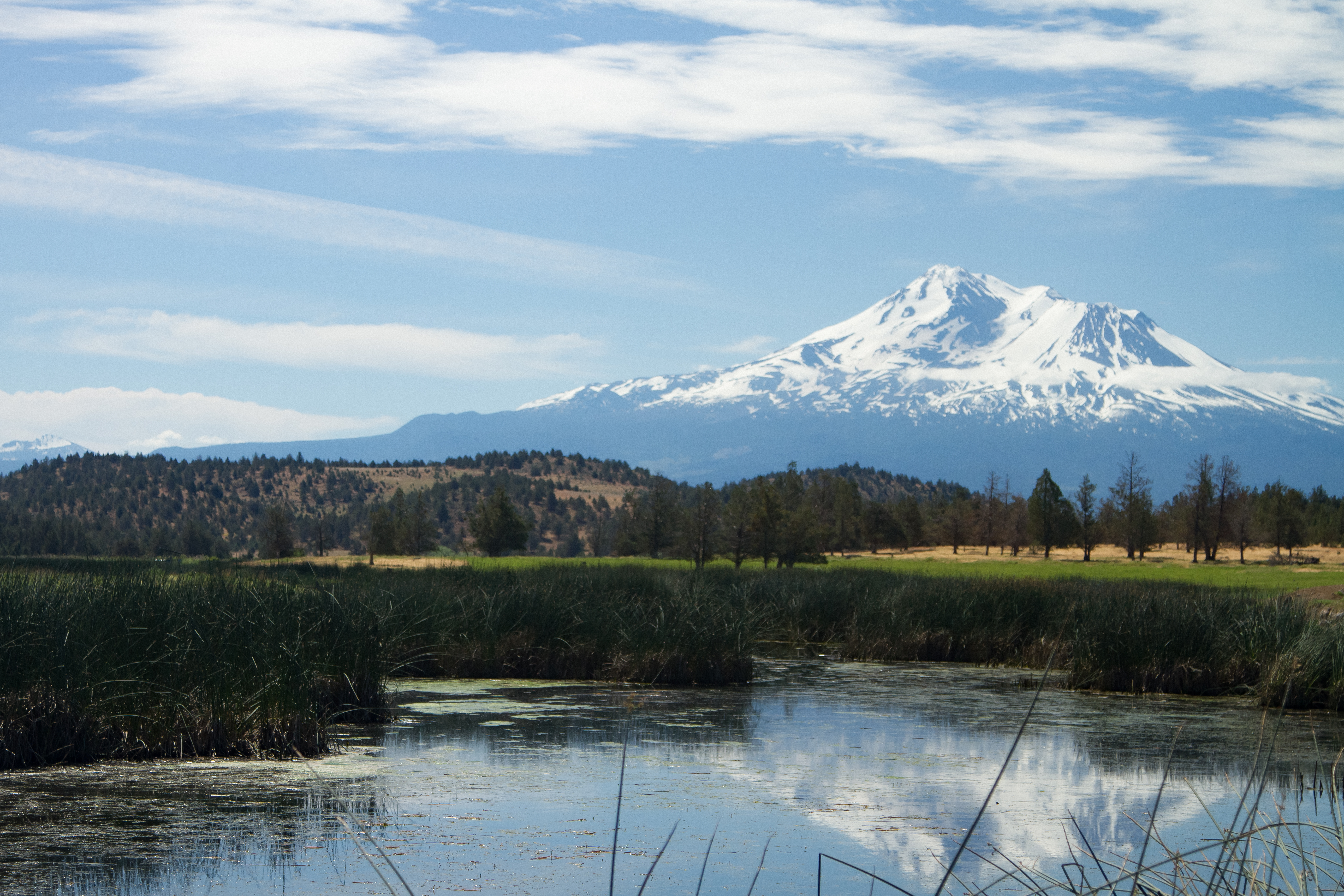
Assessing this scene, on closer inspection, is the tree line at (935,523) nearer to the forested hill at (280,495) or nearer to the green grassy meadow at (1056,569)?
the green grassy meadow at (1056,569)

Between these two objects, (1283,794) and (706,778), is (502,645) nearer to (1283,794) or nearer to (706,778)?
(706,778)

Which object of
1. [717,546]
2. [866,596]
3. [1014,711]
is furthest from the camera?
[717,546]

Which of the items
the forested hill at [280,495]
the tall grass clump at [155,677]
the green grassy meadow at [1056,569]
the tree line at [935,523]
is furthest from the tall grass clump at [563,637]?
the forested hill at [280,495]

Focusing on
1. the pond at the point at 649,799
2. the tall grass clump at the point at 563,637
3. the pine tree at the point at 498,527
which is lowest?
the pond at the point at 649,799

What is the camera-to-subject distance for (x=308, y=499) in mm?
Answer: 121750

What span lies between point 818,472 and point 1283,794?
130 metres

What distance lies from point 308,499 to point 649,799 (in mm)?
116894

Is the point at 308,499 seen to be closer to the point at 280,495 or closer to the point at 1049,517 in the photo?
the point at 280,495

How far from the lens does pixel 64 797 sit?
32.7 ft

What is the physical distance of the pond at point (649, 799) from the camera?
329 inches

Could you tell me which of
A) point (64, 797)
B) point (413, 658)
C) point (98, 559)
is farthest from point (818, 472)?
point (64, 797)

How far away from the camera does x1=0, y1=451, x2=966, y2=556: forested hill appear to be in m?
90.2

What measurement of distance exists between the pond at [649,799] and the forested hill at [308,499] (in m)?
67.9

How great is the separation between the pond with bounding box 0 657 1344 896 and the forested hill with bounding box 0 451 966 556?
67934mm
